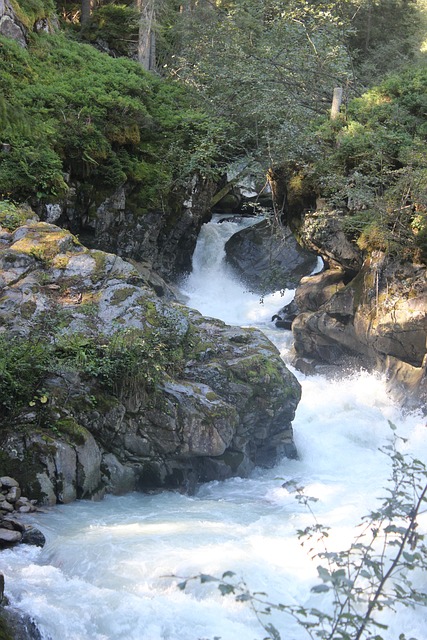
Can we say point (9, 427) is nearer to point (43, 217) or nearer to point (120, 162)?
point (43, 217)

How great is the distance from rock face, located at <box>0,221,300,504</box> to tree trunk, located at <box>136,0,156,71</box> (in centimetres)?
1099

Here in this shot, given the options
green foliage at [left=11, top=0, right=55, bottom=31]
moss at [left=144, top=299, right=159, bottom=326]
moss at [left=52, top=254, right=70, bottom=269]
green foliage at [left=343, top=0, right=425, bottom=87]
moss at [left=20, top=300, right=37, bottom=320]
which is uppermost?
green foliage at [left=343, top=0, right=425, bottom=87]

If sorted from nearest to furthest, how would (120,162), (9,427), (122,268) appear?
(9,427) < (122,268) < (120,162)

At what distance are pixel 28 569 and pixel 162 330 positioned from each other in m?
4.67

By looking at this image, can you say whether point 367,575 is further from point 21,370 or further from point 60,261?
point 60,261

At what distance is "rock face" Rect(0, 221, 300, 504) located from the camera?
8.51 m

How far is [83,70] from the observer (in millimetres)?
18531

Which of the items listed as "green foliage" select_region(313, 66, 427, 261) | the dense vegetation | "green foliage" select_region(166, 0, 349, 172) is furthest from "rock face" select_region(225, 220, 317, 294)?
"green foliage" select_region(313, 66, 427, 261)

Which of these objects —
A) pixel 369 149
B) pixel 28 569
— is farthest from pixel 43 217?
pixel 28 569

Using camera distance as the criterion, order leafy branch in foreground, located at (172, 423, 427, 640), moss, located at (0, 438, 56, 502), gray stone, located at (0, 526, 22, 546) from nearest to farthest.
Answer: leafy branch in foreground, located at (172, 423, 427, 640), gray stone, located at (0, 526, 22, 546), moss, located at (0, 438, 56, 502)

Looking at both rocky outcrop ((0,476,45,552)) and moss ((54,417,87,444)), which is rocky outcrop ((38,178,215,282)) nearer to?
moss ((54,417,87,444))

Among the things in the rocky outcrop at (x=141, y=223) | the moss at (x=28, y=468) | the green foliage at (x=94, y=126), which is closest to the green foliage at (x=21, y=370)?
the moss at (x=28, y=468)

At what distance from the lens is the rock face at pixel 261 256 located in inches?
779

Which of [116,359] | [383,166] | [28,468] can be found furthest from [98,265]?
[383,166]
